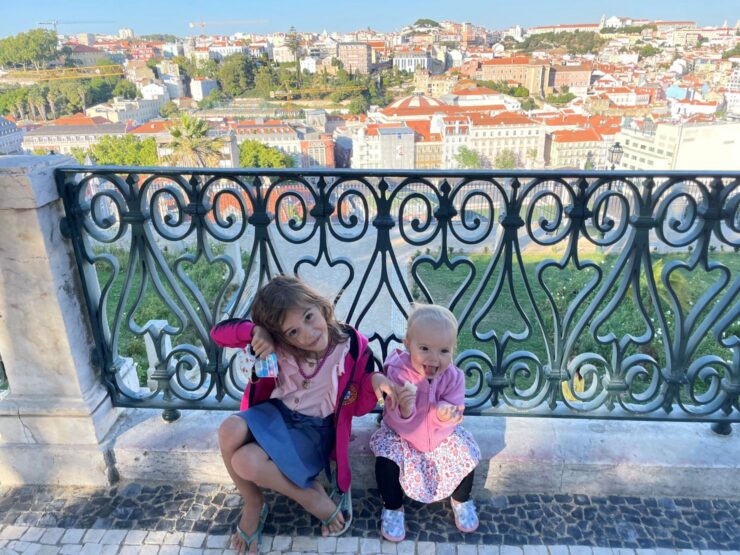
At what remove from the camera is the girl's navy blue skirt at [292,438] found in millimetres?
1917

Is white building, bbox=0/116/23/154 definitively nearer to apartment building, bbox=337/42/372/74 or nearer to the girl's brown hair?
the girl's brown hair

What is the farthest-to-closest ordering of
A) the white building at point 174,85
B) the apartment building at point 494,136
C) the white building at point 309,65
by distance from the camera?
the white building at point 309,65
the white building at point 174,85
the apartment building at point 494,136

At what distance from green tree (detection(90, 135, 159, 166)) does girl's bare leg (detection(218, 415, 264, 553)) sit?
46.3 metres

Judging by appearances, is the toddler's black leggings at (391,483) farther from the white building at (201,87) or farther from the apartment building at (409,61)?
the apartment building at (409,61)

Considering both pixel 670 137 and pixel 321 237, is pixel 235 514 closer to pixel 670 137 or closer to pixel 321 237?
pixel 321 237

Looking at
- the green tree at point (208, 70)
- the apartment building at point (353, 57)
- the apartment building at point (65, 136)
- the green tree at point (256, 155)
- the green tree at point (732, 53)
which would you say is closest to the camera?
the green tree at point (256, 155)

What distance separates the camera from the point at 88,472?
2.29m

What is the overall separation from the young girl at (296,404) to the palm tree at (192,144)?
2437 cm

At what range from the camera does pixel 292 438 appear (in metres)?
1.97

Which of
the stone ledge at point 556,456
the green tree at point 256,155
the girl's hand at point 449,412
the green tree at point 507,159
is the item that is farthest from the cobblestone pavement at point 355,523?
the green tree at point 507,159

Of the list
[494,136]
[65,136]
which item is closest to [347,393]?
[494,136]

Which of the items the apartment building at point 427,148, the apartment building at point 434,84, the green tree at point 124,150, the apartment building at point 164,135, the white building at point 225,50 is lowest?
the apartment building at point 427,148

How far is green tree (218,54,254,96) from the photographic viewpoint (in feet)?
290

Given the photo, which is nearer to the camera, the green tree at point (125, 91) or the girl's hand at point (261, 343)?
the girl's hand at point (261, 343)
